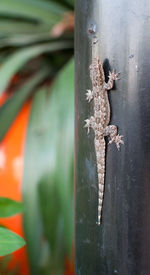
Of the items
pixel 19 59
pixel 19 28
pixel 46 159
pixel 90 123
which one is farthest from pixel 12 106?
pixel 90 123

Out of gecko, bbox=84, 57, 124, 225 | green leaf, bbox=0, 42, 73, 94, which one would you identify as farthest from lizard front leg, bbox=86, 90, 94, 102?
green leaf, bbox=0, 42, 73, 94

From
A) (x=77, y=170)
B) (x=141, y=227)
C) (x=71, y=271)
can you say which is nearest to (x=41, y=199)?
(x=71, y=271)

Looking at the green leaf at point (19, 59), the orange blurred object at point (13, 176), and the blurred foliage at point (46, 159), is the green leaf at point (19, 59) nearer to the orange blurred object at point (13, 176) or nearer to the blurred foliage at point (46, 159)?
the blurred foliage at point (46, 159)

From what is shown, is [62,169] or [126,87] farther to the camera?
[62,169]

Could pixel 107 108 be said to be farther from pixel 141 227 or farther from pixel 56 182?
pixel 56 182

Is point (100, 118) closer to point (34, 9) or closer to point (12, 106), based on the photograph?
point (12, 106)

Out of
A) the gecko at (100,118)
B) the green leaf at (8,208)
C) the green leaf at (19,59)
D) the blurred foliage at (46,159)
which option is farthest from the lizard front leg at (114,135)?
the green leaf at (19,59)
